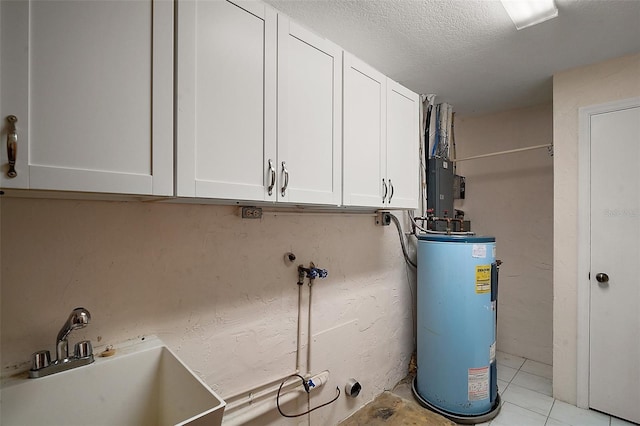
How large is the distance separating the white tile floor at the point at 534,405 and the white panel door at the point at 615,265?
0.14 metres

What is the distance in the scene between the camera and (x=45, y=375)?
0.89 metres

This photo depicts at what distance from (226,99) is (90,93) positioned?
1.25 feet

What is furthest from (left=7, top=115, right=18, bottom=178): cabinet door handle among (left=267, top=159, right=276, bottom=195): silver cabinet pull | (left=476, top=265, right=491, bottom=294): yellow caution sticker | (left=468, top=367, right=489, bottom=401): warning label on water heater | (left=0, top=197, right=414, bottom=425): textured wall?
(left=468, top=367, right=489, bottom=401): warning label on water heater

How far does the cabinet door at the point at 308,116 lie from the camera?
121cm

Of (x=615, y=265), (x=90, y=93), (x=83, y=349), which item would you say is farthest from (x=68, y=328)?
(x=615, y=265)

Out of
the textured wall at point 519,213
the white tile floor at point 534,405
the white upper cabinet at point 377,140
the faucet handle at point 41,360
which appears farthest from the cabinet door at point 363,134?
the textured wall at point 519,213

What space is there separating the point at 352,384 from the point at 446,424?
59cm

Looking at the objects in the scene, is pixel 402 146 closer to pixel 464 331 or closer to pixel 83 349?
pixel 464 331

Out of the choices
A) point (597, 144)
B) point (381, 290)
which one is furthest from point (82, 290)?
point (597, 144)

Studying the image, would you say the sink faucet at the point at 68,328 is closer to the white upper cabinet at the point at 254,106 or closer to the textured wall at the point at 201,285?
the textured wall at the point at 201,285

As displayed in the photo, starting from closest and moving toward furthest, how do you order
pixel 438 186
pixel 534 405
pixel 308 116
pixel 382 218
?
1. pixel 308 116
2. pixel 534 405
3. pixel 382 218
4. pixel 438 186

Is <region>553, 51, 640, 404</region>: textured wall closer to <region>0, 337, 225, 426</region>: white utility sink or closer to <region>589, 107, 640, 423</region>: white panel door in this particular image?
<region>589, 107, 640, 423</region>: white panel door

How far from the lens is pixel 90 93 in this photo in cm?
79

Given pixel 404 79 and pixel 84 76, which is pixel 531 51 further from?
pixel 84 76
